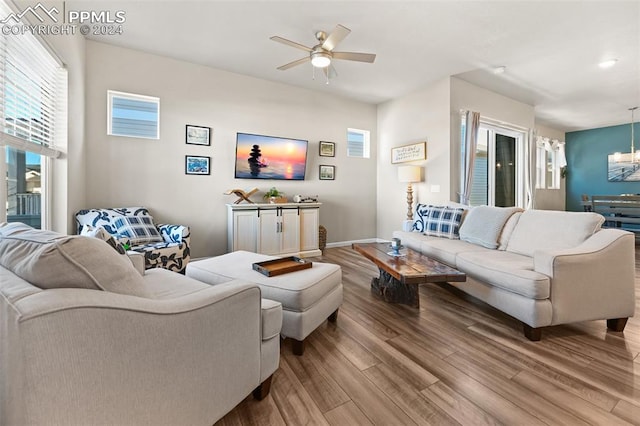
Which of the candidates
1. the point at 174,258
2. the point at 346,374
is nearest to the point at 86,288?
the point at 346,374

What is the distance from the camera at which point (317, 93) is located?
196 inches

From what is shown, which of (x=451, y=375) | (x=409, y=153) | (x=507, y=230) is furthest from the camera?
(x=409, y=153)

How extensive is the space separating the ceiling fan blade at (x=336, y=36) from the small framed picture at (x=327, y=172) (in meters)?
2.41

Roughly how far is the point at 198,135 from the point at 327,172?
222 centimetres

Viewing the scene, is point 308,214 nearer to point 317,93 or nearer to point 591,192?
point 317,93

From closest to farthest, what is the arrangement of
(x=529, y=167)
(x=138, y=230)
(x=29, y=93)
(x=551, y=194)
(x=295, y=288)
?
(x=295, y=288)
(x=29, y=93)
(x=138, y=230)
(x=529, y=167)
(x=551, y=194)

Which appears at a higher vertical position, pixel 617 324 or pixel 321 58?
pixel 321 58

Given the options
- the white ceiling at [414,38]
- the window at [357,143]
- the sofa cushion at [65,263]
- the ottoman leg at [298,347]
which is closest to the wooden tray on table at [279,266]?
the ottoman leg at [298,347]

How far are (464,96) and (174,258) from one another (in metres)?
4.69

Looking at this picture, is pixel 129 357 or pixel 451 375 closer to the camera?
pixel 129 357

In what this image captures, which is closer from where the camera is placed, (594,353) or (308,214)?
(594,353)

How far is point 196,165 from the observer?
401cm

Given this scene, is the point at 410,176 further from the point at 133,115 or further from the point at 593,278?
the point at 133,115

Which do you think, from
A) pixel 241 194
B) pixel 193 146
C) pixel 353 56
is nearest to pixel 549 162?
pixel 353 56
